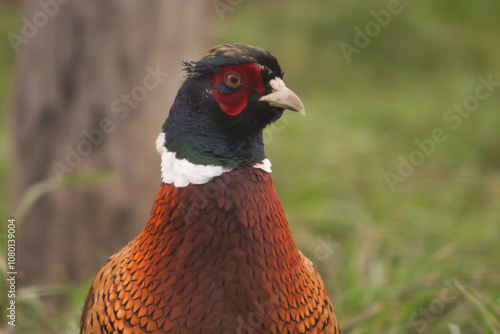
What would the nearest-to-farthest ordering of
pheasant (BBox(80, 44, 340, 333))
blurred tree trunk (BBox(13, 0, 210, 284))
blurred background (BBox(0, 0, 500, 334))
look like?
pheasant (BBox(80, 44, 340, 333)) → blurred background (BBox(0, 0, 500, 334)) → blurred tree trunk (BBox(13, 0, 210, 284))

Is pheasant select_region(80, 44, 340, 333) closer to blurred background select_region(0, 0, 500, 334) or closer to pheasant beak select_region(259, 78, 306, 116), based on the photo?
pheasant beak select_region(259, 78, 306, 116)

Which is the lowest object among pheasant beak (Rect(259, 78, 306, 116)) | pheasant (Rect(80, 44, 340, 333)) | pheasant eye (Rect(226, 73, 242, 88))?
pheasant (Rect(80, 44, 340, 333))

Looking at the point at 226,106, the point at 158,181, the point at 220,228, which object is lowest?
the point at 220,228

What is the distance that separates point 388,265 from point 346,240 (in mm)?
520

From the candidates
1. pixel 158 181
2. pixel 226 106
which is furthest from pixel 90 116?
pixel 226 106

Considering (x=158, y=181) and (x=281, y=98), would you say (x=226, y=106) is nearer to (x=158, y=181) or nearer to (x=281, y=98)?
(x=281, y=98)

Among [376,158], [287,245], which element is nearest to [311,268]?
[287,245]

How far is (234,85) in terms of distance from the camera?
6.18ft

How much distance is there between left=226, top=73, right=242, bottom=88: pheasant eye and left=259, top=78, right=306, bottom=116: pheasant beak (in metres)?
0.09

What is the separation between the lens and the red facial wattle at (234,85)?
188 centimetres

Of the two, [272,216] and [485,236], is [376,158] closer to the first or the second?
[485,236]

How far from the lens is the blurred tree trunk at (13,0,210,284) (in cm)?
353

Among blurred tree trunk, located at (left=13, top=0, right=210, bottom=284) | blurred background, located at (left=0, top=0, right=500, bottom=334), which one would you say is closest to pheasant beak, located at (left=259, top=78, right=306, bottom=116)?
blurred background, located at (left=0, top=0, right=500, bottom=334)

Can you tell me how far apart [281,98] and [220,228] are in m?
0.46
